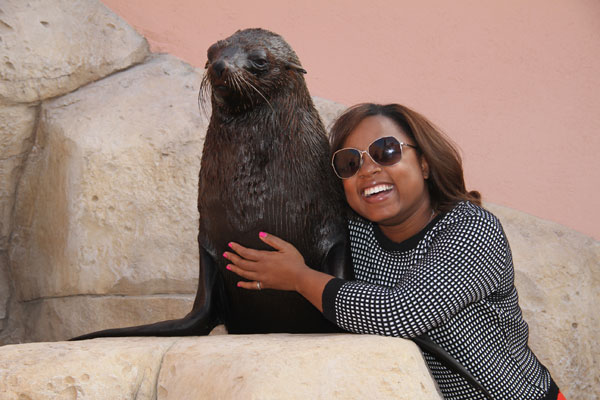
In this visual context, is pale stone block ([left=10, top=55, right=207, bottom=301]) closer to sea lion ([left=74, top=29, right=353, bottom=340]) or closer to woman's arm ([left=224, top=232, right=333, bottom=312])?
sea lion ([left=74, top=29, right=353, bottom=340])

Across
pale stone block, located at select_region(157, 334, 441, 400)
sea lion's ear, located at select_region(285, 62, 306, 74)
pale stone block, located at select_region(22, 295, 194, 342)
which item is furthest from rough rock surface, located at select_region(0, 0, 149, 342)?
pale stone block, located at select_region(157, 334, 441, 400)

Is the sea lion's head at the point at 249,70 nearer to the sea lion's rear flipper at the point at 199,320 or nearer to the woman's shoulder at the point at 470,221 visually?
the sea lion's rear flipper at the point at 199,320

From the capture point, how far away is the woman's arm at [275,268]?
1854 millimetres

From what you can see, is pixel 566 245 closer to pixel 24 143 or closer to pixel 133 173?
pixel 133 173

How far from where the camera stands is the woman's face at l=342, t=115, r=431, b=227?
76.5 inches

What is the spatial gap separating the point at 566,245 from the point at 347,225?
1667 mm

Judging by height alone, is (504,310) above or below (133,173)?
below

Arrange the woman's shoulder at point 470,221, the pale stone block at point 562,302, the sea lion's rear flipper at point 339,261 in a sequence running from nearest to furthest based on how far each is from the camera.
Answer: the woman's shoulder at point 470,221, the sea lion's rear flipper at point 339,261, the pale stone block at point 562,302

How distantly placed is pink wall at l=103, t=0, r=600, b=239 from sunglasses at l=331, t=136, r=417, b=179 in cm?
183

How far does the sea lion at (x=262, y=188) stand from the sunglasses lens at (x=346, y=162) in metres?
0.08

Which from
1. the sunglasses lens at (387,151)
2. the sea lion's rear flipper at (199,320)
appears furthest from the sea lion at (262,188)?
the sunglasses lens at (387,151)

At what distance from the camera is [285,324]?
2100 mm

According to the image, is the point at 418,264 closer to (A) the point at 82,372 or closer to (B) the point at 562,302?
(A) the point at 82,372

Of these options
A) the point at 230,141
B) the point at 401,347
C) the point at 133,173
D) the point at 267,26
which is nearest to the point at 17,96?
the point at 133,173
